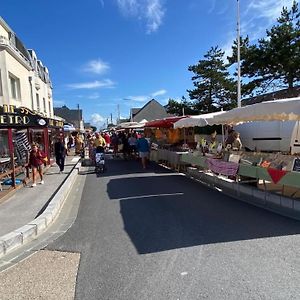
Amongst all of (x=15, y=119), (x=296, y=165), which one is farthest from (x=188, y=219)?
(x=15, y=119)

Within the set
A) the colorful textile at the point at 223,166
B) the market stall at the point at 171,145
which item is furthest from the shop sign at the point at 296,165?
the market stall at the point at 171,145

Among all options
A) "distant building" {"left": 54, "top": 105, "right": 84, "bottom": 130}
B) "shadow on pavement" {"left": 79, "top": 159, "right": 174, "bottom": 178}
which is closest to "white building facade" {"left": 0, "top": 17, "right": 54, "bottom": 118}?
"shadow on pavement" {"left": 79, "top": 159, "right": 174, "bottom": 178}

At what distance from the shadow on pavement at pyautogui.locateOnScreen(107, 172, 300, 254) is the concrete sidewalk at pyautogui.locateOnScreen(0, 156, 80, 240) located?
192 cm

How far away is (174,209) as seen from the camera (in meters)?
7.92

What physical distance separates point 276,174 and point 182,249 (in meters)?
3.77

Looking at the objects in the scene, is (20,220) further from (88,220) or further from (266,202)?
(266,202)

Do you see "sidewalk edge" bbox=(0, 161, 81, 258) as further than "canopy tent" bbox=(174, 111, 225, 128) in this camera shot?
No

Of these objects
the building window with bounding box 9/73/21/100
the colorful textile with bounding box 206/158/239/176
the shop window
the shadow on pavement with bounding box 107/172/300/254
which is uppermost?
the building window with bounding box 9/73/21/100

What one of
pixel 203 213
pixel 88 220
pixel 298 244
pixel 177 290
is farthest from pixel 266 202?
pixel 177 290

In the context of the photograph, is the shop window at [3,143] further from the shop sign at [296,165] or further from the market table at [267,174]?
the shop sign at [296,165]

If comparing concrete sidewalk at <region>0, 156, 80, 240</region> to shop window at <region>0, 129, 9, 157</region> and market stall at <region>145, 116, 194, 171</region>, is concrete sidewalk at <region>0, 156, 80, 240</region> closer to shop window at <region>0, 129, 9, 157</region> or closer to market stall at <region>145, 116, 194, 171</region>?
shop window at <region>0, 129, 9, 157</region>

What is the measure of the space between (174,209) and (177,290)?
3.97 m

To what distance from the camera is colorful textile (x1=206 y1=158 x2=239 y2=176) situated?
9953 mm

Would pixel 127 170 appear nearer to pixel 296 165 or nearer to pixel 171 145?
pixel 171 145
